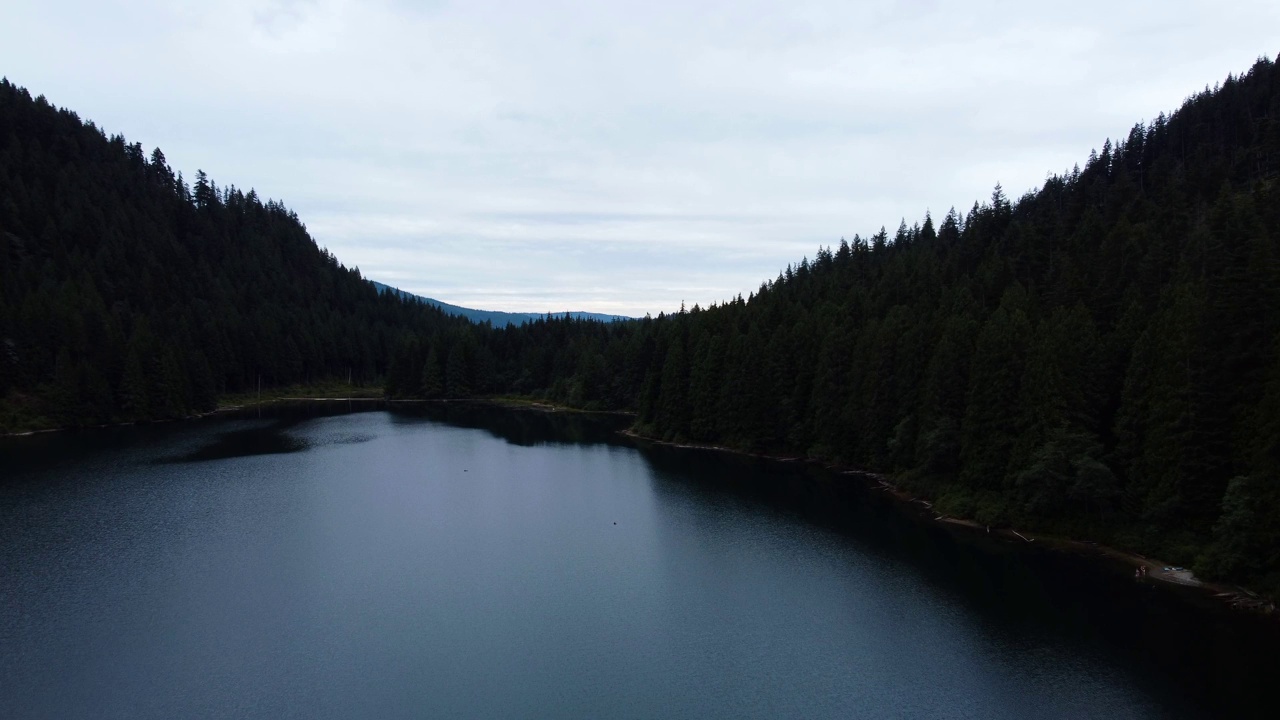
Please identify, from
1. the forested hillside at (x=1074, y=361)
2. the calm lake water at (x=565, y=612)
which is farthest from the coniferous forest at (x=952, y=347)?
the calm lake water at (x=565, y=612)

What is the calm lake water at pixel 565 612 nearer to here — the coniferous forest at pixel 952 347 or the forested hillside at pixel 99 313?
the coniferous forest at pixel 952 347

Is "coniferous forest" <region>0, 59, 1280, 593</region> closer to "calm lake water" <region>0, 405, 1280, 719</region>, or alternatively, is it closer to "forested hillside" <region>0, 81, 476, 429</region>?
"forested hillside" <region>0, 81, 476, 429</region>

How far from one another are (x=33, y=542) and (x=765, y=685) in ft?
176

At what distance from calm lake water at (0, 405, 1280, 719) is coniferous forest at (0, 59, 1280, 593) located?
20.8ft

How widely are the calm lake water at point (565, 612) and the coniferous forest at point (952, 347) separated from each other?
249 inches

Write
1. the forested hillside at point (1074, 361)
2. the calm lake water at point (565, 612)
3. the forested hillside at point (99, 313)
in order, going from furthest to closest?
the forested hillside at point (99, 313), the forested hillside at point (1074, 361), the calm lake water at point (565, 612)

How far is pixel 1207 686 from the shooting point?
121 ft

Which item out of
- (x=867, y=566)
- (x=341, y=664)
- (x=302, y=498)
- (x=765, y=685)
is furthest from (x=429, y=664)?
(x=302, y=498)

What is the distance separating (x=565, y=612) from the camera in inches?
1843

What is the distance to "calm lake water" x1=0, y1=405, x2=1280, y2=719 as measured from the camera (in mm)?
36562

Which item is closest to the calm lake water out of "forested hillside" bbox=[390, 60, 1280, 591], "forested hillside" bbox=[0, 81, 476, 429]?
"forested hillside" bbox=[390, 60, 1280, 591]

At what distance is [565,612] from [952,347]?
4541 centimetres

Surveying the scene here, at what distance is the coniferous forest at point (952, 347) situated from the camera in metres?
50.8

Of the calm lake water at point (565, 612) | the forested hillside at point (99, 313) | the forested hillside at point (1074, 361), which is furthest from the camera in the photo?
the forested hillside at point (99, 313)
